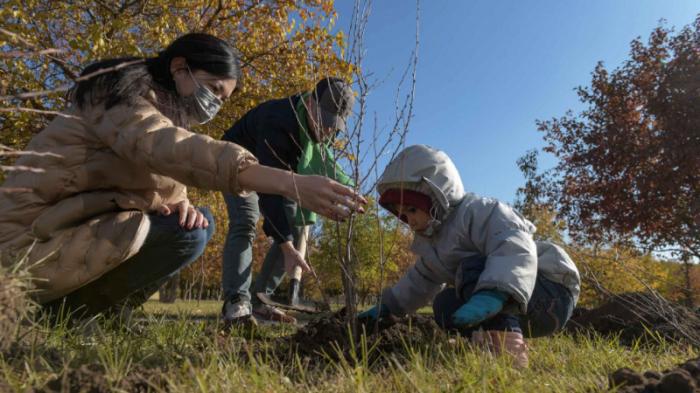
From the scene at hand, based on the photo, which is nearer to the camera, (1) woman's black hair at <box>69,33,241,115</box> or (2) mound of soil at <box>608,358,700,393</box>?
(2) mound of soil at <box>608,358,700,393</box>

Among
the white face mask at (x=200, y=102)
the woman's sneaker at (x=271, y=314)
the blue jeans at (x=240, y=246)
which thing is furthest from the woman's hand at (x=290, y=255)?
the white face mask at (x=200, y=102)

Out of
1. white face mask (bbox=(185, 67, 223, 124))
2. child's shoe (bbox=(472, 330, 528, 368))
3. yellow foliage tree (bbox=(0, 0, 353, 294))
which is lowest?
child's shoe (bbox=(472, 330, 528, 368))

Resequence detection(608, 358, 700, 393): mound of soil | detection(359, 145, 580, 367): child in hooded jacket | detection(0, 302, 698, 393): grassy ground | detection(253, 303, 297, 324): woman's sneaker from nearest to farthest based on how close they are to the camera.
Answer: detection(608, 358, 700, 393): mound of soil < detection(0, 302, 698, 393): grassy ground < detection(359, 145, 580, 367): child in hooded jacket < detection(253, 303, 297, 324): woman's sneaker

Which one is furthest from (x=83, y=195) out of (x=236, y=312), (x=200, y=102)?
(x=236, y=312)

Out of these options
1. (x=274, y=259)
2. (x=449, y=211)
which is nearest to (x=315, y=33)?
(x=274, y=259)

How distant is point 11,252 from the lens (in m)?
2.14

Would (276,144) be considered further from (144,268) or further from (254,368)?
(254,368)

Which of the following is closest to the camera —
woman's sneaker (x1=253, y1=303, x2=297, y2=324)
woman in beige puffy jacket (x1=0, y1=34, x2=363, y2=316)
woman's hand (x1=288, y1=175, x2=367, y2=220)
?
woman's hand (x1=288, y1=175, x2=367, y2=220)

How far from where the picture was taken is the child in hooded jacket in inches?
87.5

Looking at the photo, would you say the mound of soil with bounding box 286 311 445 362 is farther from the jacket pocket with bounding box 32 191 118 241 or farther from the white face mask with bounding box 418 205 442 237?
the jacket pocket with bounding box 32 191 118 241

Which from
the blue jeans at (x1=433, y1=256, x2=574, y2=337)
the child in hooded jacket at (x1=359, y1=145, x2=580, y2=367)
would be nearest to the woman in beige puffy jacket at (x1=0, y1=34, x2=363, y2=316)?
the child in hooded jacket at (x1=359, y1=145, x2=580, y2=367)

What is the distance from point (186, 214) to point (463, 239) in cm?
157

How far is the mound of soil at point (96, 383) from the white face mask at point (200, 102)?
5.32 feet

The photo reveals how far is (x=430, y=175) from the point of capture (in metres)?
2.66
